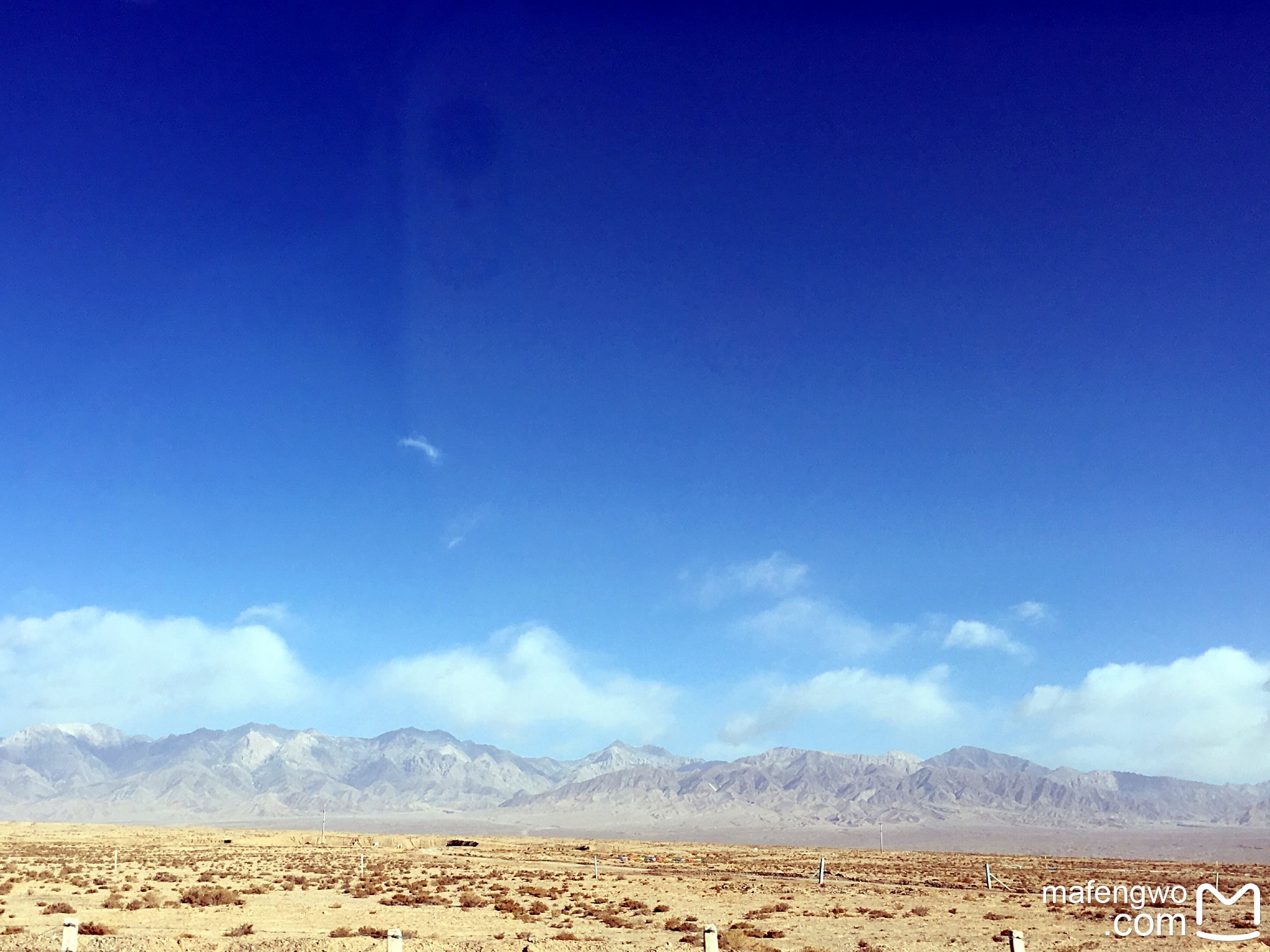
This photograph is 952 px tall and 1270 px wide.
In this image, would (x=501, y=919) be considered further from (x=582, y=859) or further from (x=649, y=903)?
(x=582, y=859)

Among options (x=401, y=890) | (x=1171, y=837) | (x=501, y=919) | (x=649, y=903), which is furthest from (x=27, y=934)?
(x=1171, y=837)

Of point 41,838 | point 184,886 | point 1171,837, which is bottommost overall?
point 1171,837

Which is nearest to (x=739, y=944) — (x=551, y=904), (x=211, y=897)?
(x=551, y=904)

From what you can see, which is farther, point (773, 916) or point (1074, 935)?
point (773, 916)

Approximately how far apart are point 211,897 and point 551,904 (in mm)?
12721

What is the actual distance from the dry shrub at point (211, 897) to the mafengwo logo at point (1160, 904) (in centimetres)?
3013

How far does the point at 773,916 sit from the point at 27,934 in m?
23.3

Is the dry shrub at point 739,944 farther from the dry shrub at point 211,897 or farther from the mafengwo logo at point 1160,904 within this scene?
the dry shrub at point 211,897

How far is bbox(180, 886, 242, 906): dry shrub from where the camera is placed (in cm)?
3391

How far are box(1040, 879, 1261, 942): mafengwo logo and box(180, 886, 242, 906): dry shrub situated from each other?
30.1 meters

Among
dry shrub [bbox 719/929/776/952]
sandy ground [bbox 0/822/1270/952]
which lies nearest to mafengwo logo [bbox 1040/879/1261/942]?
sandy ground [bbox 0/822/1270/952]

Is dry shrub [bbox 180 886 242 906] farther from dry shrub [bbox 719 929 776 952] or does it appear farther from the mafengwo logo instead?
the mafengwo logo

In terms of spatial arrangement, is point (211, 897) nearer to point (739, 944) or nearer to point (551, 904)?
point (551, 904)

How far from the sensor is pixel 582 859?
73.6 meters
